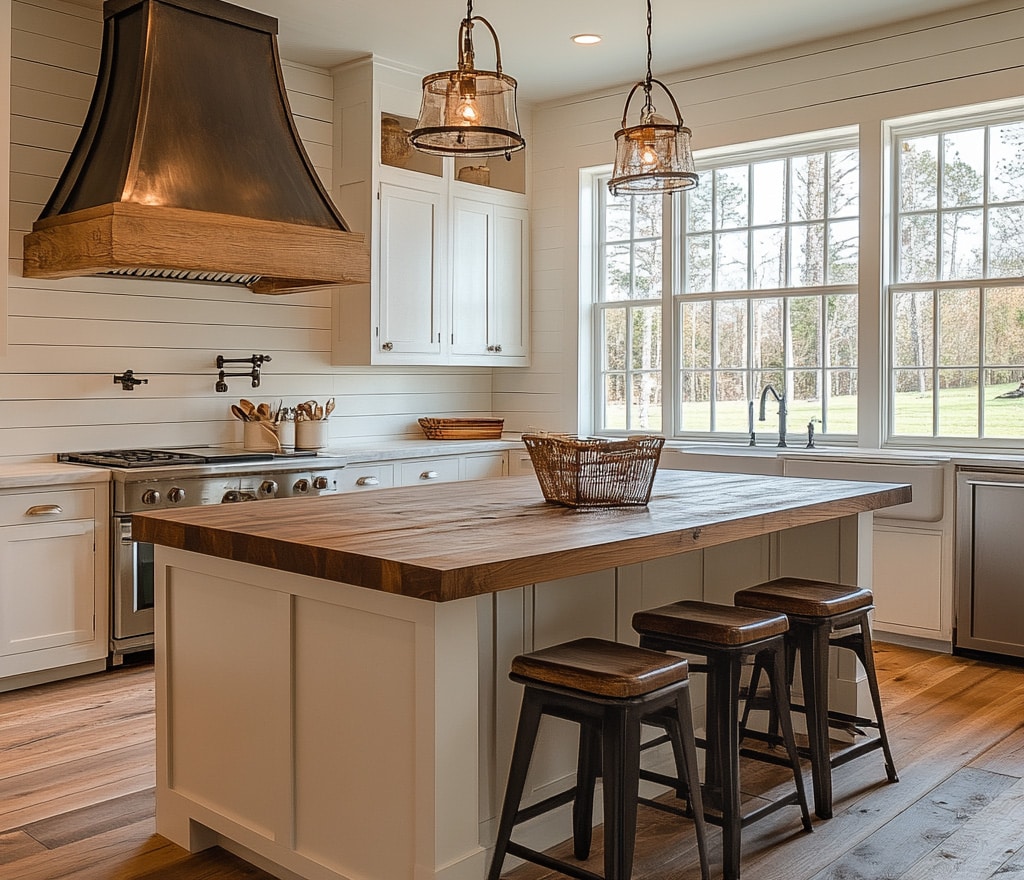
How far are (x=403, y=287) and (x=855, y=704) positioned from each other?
3.23 metres

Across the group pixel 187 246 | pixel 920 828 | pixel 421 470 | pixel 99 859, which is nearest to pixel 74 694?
pixel 99 859

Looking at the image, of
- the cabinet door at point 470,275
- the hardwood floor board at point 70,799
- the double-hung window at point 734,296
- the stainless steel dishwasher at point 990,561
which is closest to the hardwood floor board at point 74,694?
the hardwood floor board at point 70,799

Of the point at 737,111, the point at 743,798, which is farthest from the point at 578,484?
the point at 737,111

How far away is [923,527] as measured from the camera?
15.3 feet

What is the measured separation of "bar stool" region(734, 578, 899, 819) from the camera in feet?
9.48

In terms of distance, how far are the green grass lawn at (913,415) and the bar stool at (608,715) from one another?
10.3ft

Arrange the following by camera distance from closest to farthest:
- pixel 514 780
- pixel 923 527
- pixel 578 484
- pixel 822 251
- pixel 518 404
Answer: pixel 514 780 < pixel 578 484 < pixel 923 527 < pixel 822 251 < pixel 518 404

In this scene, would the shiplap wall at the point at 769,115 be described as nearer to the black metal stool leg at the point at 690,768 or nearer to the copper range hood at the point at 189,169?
the copper range hood at the point at 189,169

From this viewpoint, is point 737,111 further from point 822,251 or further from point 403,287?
point 403,287

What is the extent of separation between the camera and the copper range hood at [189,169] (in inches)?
158

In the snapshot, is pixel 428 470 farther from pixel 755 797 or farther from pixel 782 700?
pixel 782 700

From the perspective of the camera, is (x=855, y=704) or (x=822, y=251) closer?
(x=855, y=704)

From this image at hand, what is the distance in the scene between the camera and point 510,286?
6.29 meters

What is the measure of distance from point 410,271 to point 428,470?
110 cm
